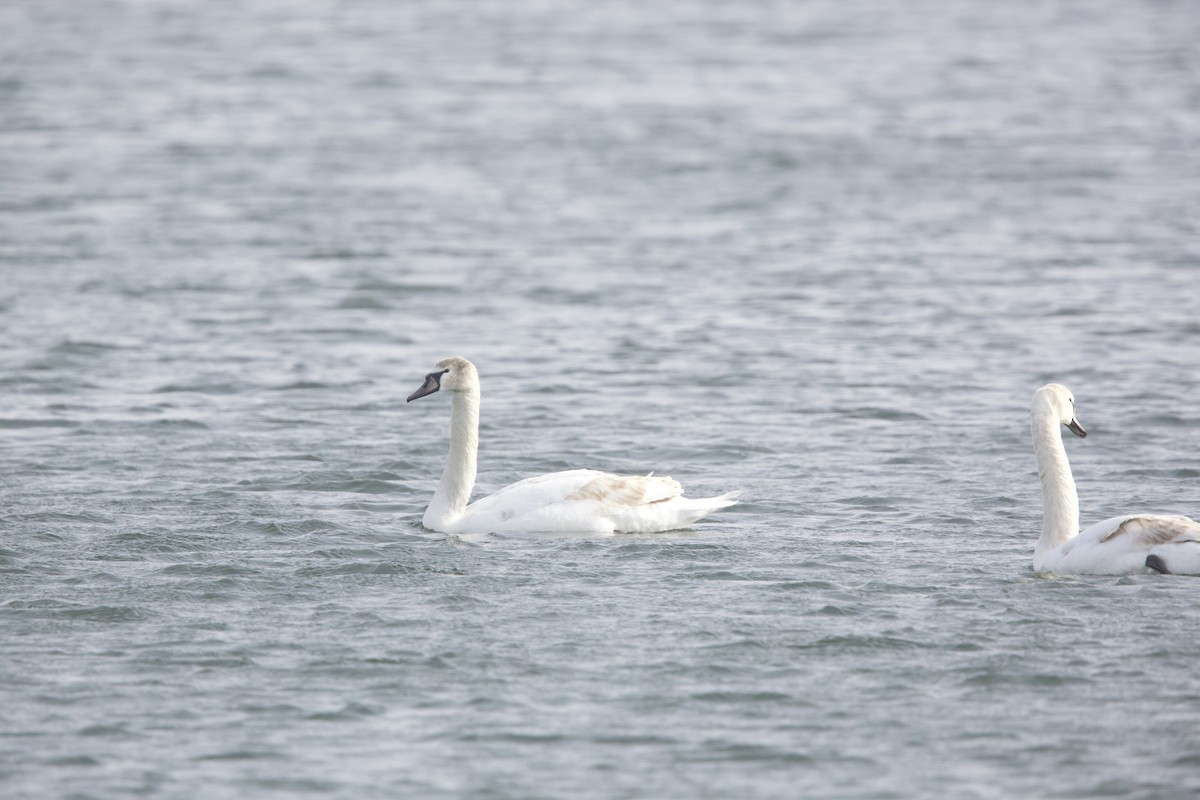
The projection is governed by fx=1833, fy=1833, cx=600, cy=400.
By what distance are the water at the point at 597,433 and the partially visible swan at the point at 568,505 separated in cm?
16

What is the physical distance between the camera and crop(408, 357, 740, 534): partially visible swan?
1198 centimetres

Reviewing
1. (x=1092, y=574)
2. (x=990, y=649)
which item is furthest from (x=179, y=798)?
(x=1092, y=574)

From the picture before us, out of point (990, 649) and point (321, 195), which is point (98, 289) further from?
point (990, 649)

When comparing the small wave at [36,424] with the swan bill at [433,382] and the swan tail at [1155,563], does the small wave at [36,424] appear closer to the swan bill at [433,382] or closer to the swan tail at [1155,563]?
the swan bill at [433,382]

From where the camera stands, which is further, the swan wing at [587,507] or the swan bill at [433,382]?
the swan bill at [433,382]

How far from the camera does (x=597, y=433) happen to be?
15.6 m

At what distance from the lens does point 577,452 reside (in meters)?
15.0

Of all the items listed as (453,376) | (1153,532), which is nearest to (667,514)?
(453,376)

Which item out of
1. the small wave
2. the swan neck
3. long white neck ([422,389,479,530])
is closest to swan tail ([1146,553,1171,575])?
the swan neck

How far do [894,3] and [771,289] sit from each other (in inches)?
1634

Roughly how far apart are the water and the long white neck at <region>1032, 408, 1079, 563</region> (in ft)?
0.94

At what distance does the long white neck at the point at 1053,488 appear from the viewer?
11.1 metres

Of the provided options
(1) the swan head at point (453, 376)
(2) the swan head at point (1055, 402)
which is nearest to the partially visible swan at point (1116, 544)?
(2) the swan head at point (1055, 402)

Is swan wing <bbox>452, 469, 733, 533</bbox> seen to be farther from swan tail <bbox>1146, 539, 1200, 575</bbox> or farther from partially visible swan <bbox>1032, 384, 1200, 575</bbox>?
swan tail <bbox>1146, 539, 1200, 575</bbox>
